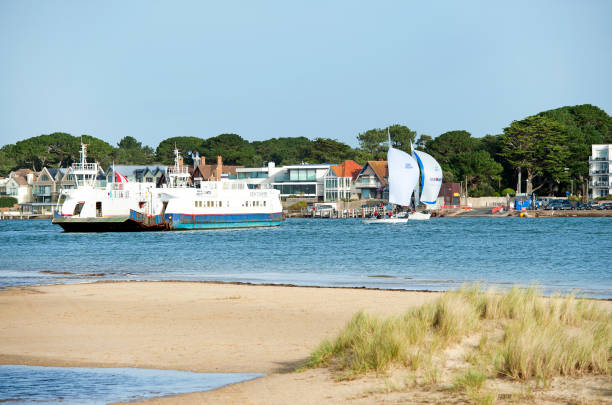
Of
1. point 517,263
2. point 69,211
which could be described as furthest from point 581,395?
point 69,211

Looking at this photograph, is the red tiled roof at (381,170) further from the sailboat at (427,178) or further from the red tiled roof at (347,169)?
the sailboat at (427,178)

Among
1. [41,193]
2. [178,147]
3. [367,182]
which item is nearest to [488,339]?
[367,182]

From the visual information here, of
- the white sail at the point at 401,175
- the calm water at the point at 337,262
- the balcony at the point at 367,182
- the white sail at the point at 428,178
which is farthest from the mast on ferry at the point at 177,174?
the balcony at the point at 367,182

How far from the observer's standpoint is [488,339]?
11.3 metres

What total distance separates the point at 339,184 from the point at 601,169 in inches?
1674

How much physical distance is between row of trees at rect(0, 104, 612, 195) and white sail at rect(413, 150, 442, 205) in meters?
41.8

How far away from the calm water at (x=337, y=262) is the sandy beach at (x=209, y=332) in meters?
5.21

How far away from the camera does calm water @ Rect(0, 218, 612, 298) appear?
27938 millimetres

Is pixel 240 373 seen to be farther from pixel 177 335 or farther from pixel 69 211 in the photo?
pixel 69 211

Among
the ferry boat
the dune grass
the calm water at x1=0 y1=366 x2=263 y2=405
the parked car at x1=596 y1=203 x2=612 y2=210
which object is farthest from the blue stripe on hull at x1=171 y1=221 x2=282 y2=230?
the dune grass

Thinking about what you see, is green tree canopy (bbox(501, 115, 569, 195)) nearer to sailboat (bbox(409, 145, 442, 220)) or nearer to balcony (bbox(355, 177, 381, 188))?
balcony (bbox(355, 177, 381, 188))

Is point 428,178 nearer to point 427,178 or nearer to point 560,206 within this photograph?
point 427,178

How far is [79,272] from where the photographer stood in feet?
109

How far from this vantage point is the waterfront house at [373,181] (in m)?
128
